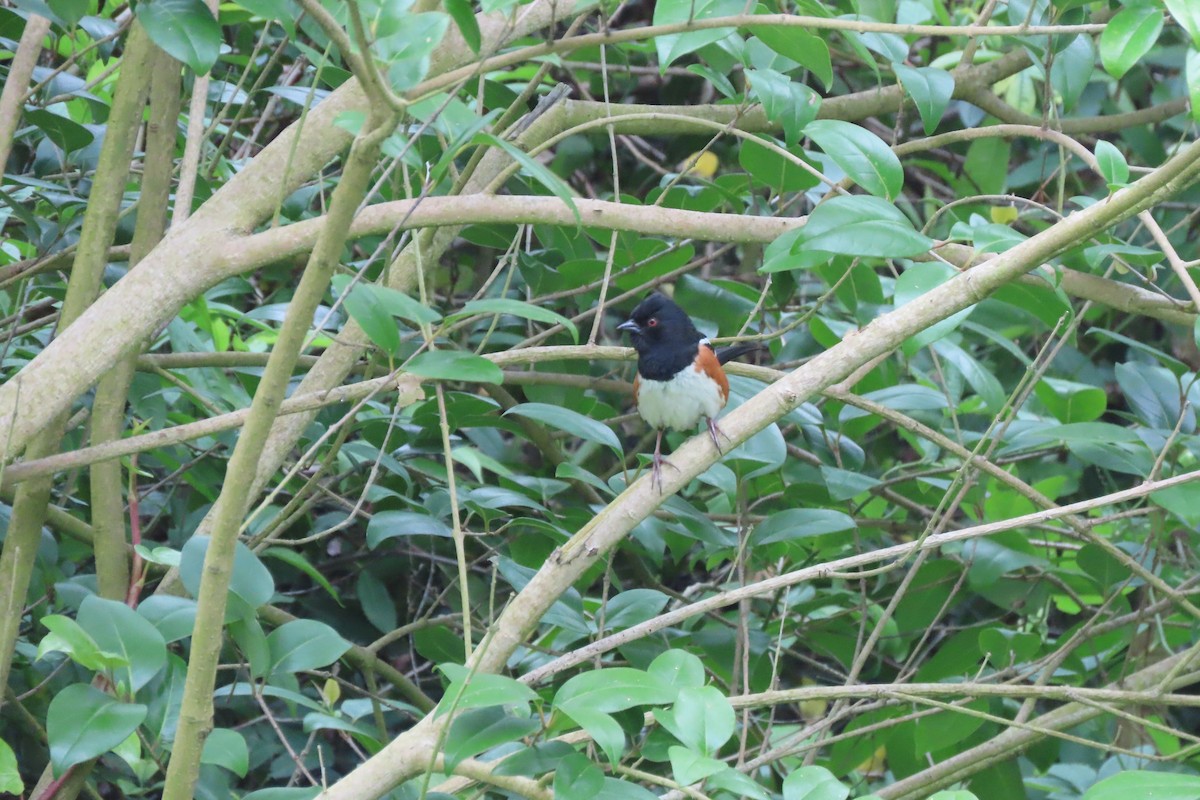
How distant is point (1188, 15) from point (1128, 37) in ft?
0.90

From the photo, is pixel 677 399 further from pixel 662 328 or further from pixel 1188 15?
pixel 1188 15

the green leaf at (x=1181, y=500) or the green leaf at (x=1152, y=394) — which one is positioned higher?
the green leaf at (x=1181, y=500)

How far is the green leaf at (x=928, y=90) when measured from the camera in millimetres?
2453

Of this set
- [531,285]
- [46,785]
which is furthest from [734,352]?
[46,785]

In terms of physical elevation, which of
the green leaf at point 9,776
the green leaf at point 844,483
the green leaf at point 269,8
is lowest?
the green leaf at point 844,483

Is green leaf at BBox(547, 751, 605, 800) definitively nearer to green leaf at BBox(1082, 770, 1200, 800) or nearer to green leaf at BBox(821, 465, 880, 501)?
green leaf at BBox(1082, 770, 1200, 800)

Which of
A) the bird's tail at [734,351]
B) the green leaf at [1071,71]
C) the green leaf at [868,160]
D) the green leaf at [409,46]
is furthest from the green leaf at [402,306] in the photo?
the green leaf at [1071,71]

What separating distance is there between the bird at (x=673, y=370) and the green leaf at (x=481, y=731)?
5.94 feet

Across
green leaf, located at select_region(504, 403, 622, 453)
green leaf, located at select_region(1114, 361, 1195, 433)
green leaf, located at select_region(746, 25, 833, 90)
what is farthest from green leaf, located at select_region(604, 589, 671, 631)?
green leaf, located at select_region(1114, 361, 1195, 433)

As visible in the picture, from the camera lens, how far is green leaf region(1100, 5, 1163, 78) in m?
1.78

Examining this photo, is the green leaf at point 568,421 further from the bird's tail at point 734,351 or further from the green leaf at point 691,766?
the green leaf at point 691,766

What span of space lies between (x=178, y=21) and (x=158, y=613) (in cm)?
90

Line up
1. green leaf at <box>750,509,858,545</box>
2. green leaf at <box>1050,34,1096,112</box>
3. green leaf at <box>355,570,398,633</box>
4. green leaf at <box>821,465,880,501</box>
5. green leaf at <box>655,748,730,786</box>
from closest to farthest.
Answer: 1. green leaf at <box>655,748,730,786</box>
2. green leaf at <box>750,509,858,545</box>
3. green leaf at <box>1050,34,1096,112</box>
4. green leaf at <box>821,465,880,501</box>
5. green leaf at <box>355,570,398,633</box>

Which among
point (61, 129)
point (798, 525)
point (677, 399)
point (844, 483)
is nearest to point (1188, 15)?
point (798, 525)
